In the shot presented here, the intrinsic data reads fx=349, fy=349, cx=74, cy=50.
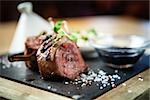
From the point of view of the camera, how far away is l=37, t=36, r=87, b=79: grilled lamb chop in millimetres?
1245

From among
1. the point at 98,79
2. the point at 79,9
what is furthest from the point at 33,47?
the point at 79,9

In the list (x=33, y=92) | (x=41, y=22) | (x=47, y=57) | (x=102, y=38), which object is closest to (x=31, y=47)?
(x=47, y=57)

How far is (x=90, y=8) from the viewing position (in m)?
4.62

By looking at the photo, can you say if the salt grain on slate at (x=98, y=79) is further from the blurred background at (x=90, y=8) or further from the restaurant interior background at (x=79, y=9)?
the blurred background at (x=90, y=8)

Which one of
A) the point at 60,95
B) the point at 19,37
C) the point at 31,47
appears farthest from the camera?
the point at 19,37

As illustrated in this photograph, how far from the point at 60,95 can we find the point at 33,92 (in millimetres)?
96

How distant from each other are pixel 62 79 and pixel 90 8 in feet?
11.3

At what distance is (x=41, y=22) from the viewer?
1739mm

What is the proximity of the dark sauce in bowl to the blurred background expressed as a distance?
2.97 m

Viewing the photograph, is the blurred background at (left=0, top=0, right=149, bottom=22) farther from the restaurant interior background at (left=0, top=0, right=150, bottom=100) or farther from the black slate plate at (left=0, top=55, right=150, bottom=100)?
the black slate plate at (left=0, top=55, right=150, bottom=100)

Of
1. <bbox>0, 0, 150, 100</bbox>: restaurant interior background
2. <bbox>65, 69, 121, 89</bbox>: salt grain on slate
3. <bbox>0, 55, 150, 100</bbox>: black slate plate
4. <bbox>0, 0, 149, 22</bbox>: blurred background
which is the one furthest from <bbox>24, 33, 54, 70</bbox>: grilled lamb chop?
<bbox>0, 0, 149, 22</bbox>: blurred background

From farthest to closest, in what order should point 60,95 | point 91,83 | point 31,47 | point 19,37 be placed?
point 19,37, point 31,47, point 91,83, point 60,95

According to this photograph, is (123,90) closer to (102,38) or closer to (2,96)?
(2,96)

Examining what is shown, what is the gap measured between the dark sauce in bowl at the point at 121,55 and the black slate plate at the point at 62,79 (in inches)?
1.3
